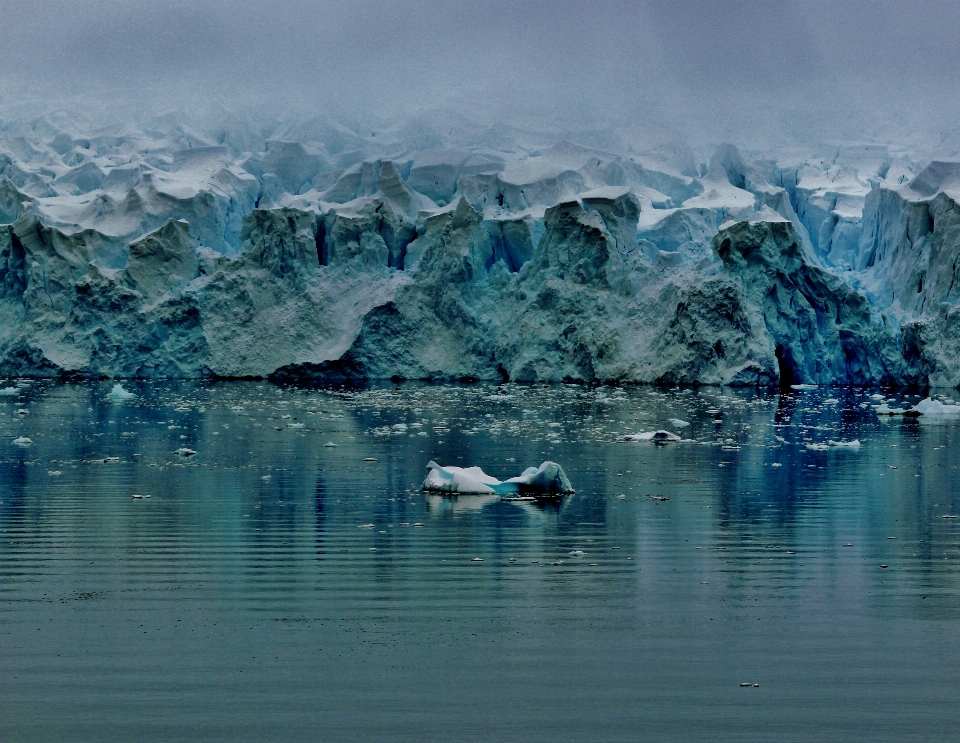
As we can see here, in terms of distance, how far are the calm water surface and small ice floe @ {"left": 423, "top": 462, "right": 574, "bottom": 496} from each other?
6.1 inches

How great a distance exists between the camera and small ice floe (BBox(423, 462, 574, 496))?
8.52 m

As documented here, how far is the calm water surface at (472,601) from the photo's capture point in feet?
12.3

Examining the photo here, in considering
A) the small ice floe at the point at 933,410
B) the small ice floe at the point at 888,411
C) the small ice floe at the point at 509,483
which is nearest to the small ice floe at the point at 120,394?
the small ice floe at the point at 888,411

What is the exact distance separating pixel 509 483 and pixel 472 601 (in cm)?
343

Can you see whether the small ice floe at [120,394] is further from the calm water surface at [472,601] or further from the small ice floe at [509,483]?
the small ice floe at [509,483]

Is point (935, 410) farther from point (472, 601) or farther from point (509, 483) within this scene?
point (472, 601)

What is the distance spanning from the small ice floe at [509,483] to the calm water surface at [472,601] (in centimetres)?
16

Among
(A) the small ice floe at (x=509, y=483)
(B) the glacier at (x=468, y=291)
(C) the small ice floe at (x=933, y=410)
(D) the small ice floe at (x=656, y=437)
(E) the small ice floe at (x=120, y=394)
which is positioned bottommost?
(A) the small ice floe at (x=509, y=483)

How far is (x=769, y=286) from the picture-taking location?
2378 centimetres

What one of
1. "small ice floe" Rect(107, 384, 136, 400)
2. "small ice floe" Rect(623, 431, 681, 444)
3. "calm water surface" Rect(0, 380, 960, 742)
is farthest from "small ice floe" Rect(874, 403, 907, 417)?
"small ice floe" Rect(107, 384, 136, 400)

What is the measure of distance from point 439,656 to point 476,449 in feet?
25.6

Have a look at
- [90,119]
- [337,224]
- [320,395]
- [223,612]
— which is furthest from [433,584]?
[90,119]

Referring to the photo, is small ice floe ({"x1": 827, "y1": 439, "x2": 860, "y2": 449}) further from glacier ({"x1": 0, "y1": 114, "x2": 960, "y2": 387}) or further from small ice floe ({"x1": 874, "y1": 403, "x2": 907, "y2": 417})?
glacier ({"x1": 0, "y1": 114, "x2": 960, "y2": 387})

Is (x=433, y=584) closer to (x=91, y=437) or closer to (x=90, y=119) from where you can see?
(x=91, y=437)
